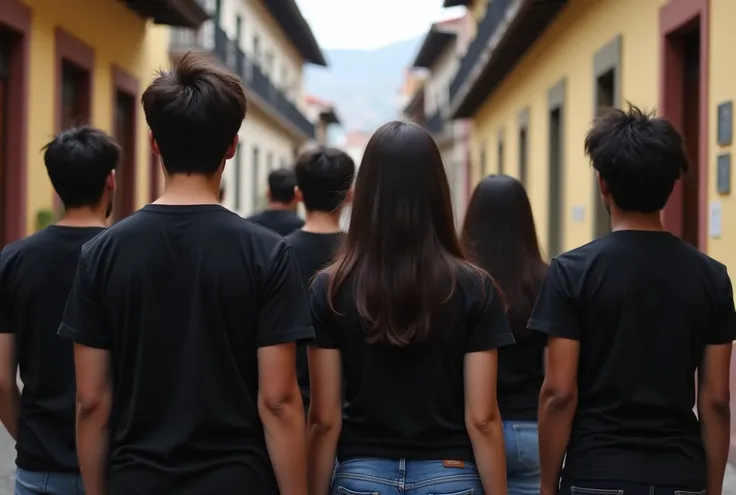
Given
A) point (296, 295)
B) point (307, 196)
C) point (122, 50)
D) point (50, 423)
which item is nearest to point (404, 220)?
point (296, 295)

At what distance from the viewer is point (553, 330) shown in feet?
11.1

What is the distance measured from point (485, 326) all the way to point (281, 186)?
15.2 feet

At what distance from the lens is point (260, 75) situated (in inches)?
1147

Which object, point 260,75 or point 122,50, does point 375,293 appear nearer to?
point 122,50

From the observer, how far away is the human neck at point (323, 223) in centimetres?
511

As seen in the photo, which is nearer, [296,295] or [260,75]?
[296,295]

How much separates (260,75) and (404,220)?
86.7 ft

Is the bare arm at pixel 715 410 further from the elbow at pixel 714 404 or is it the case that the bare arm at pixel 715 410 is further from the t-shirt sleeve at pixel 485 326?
the t-shirt sleeve at pixel 485 326

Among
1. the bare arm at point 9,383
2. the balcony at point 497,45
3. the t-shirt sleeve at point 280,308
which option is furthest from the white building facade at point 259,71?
the t-shirt sleeve at point 280,308

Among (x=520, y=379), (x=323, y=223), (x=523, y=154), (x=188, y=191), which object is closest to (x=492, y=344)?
(x=188, y=191)

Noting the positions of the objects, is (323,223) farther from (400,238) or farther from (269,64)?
(269,64)

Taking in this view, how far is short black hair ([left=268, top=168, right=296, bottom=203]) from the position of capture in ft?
25.1

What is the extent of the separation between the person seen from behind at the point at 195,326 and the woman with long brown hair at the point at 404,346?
26 cm

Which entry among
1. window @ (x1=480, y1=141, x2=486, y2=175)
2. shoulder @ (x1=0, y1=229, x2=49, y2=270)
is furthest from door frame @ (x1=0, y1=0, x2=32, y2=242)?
window @ (x1=480, y1=141, x2=486, y2=175)
